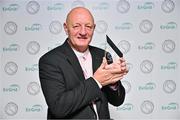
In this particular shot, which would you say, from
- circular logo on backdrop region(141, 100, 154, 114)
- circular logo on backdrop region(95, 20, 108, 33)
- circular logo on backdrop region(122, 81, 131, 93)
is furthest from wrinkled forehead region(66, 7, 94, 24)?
circular logo on backdrop region(141, 100, 154, 114)

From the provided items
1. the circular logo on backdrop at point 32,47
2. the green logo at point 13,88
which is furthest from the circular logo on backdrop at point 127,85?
the green logo at point 13,88

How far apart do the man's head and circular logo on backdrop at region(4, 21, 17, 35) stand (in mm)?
1304

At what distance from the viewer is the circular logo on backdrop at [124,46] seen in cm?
299

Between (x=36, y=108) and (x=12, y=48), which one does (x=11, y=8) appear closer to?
(x=12, y=48)

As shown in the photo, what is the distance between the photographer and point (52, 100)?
163cm

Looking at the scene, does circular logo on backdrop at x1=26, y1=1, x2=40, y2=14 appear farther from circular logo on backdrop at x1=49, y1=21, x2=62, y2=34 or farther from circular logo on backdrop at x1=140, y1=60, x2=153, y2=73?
circular logo on backdrop at x1=140, y1=60, x2=153, y2=73

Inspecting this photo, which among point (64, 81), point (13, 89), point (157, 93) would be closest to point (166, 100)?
point (157, 93)

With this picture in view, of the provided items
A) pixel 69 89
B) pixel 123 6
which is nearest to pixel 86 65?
pixel 69 89

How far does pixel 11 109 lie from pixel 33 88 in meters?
0.27

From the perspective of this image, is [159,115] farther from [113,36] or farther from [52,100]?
[52,100]

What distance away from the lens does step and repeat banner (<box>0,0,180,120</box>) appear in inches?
118

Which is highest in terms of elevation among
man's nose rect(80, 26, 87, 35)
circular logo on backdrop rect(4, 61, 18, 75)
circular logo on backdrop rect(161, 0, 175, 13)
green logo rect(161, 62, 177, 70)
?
circular logo on backdrop rect(161, 0, 175, 13)

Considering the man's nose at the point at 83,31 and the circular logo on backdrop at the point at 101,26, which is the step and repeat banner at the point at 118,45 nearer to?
the circular logo on backdrop at the point at 101,26

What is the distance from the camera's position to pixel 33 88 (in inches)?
118
